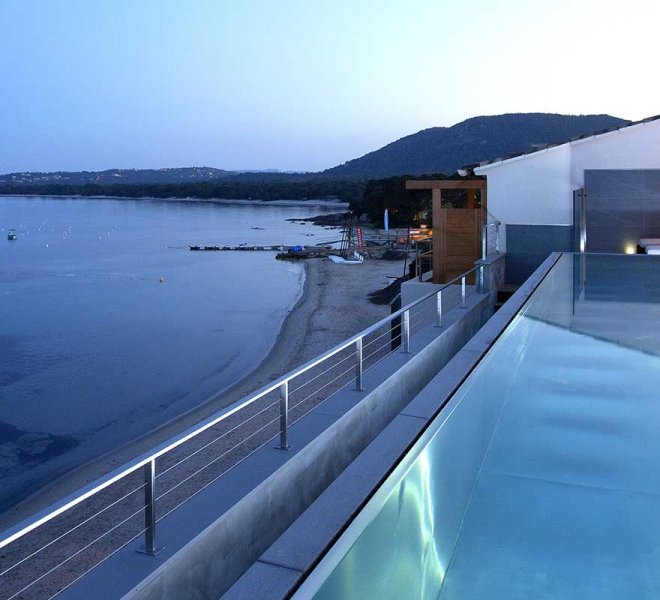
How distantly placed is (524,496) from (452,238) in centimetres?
1039

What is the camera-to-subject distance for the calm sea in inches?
571

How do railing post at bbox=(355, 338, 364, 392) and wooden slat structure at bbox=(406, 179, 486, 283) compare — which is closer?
railing post at bbox=(355, 338, 364, 392)

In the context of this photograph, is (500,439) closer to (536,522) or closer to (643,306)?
(536,522)

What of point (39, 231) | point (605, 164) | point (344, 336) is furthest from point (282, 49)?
point (39, 231)

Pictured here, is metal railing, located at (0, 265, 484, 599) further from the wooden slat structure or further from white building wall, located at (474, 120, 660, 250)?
white building wall, located at (474, 120, 660, 250)

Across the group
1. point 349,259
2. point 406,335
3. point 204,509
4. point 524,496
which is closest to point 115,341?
point 406,335

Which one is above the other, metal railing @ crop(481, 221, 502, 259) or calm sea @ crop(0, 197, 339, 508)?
metal railing @ crop(481, 221, 502, 259)

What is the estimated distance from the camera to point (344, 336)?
20.8 meters

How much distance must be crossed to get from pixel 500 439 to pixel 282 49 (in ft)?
124

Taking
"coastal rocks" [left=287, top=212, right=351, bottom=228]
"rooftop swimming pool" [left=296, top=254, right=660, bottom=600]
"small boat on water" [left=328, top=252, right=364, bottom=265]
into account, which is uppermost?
"rooftop swimming pool" [left=296, top=254, right=660, bottom=600]

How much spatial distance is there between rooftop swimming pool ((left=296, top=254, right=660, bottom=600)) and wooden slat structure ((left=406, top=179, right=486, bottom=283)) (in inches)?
298

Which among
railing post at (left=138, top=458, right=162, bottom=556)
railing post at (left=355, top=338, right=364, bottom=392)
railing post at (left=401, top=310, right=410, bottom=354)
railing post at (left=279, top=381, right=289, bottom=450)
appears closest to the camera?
railing post at (left=138, top=458, right=162, bottom=556)

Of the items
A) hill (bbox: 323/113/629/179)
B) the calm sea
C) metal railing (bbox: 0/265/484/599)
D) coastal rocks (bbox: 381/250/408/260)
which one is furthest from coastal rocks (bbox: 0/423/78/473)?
hill (bbox: 323/113/629/179)

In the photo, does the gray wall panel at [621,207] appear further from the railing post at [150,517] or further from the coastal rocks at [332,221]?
the coastal rocks at [332,221]
